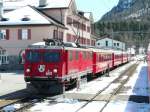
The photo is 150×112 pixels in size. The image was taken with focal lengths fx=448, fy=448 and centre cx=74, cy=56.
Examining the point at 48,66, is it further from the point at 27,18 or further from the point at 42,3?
the point at 42,3

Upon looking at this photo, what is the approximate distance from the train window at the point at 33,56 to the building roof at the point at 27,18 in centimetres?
3458

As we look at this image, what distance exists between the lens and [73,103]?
20203 millimetres

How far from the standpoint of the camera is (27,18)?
60500 mm

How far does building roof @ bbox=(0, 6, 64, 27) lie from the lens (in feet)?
195

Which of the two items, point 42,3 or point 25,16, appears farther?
point 42,3

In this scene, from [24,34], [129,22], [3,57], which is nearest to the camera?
[24,34]

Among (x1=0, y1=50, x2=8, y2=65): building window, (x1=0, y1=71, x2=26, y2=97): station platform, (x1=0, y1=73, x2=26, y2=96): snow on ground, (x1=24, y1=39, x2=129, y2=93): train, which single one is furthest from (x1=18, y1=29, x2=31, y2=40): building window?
(x1=24, y1=39, x2=129, y2=93): train

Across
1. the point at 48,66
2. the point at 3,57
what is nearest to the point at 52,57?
the point at 48,66

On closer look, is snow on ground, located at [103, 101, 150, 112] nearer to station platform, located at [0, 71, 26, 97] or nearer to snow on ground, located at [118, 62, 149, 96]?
snow on ground, located at [118, 62, 149, 96]

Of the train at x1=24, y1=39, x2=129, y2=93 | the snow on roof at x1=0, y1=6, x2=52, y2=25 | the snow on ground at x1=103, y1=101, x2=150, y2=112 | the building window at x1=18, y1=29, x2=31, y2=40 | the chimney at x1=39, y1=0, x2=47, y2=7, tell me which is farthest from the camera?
the chimney at x1=39, y1=0, x2=47, y2=7

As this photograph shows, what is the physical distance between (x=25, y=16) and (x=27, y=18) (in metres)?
0.87

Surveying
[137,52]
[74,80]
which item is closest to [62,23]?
[74,80]

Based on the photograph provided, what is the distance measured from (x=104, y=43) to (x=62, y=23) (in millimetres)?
90393

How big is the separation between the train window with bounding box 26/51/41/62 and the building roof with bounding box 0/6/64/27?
34.6 meters
